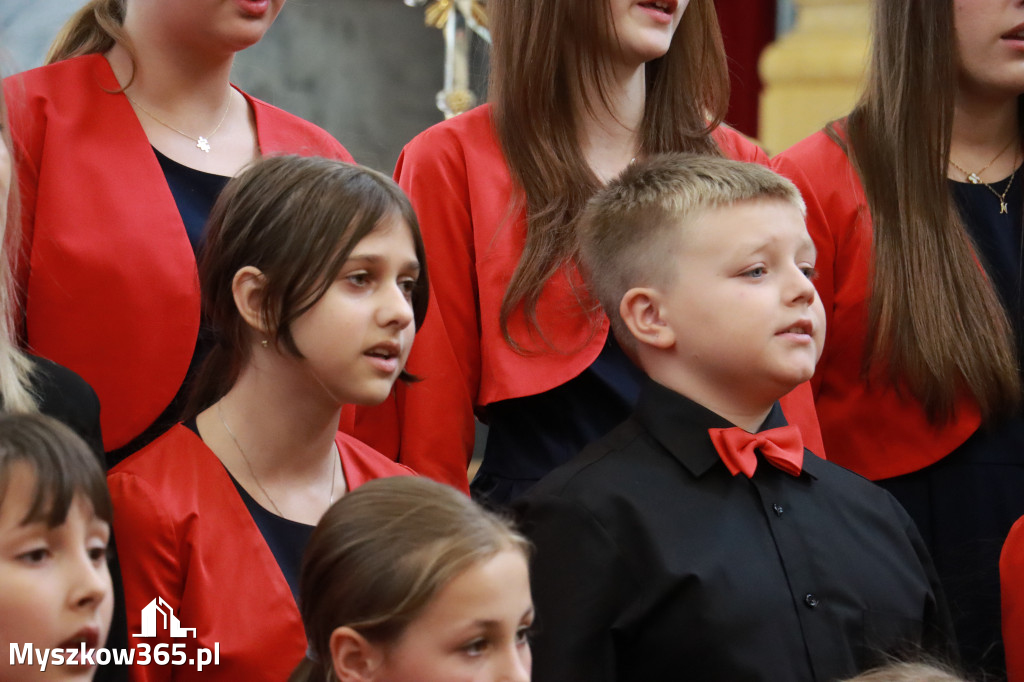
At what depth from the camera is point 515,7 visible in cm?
189

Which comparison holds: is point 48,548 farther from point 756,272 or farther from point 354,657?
point 756,272

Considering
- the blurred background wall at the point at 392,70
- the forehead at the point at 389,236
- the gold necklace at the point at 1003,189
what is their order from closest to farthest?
the forehead at the point at 389,236 < the gold necklace at the point at 1003,189 < the blurred background wall at the point at 392,70

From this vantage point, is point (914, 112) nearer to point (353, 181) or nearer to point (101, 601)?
point (353, 181)

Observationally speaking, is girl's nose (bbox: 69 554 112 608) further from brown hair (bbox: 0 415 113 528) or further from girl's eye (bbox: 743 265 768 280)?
girl's eye (bbox: 743 265 768 280)

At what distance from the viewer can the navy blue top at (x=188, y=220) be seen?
1661 millimetres

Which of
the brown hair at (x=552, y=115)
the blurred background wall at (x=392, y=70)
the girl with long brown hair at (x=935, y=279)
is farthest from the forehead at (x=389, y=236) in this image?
Result: the blurred background wall at (x=392, y=70)

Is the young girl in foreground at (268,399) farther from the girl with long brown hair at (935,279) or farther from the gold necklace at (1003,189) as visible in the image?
the gold necklace at (1003,189)

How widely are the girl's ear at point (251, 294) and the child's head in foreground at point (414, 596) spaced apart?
33 cm

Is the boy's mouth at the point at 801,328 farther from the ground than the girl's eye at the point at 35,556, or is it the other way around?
the boy's mouth at the point at 801,328

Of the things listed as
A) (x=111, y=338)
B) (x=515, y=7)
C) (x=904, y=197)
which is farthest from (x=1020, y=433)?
(x=111, y=338)

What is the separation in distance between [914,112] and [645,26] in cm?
43


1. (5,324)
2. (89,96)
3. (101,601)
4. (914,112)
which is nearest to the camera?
(101,601)

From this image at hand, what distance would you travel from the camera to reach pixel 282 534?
1.54 metres

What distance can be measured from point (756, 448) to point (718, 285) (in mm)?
190
